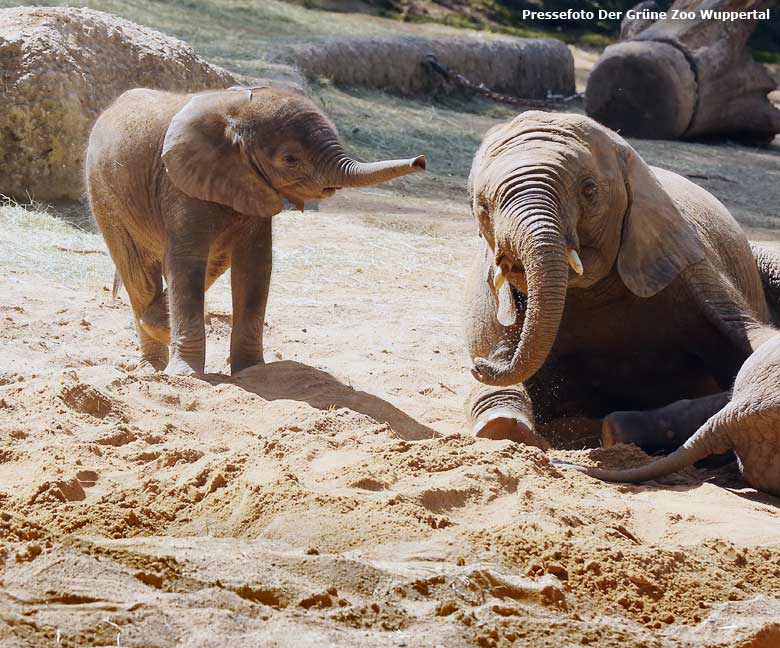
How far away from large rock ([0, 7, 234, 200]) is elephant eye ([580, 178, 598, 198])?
6433 millimetres

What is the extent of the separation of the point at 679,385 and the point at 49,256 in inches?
195

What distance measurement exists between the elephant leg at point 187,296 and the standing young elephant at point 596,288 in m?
1.32

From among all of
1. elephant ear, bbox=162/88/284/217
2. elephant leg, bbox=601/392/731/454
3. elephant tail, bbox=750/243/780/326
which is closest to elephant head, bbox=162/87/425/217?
elephant ear, bbox=162/88/284/217

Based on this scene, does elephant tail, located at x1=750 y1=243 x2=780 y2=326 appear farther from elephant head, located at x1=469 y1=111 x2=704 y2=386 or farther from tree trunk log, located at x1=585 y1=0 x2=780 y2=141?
tree trunk log, located at x1=585 y1=0 x2=780 y2=141

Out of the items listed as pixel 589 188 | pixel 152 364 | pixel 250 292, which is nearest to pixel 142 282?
pixel 152 364

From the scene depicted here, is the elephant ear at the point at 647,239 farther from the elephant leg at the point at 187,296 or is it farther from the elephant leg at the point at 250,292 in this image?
the elephant leg at the point at 187,296

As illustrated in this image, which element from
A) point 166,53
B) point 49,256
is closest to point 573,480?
point 49,256

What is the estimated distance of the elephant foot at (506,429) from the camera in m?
5.32

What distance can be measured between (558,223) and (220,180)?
1.92 meters

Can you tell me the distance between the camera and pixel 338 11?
21.7 m

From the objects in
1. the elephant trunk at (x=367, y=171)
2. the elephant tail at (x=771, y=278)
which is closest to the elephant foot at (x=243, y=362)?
the elephant trunk at (x=367, y=171)

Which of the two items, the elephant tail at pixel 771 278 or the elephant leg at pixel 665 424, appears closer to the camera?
the elephant leg at pixel 665 424

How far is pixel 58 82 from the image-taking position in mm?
10273

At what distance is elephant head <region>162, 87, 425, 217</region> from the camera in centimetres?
588
